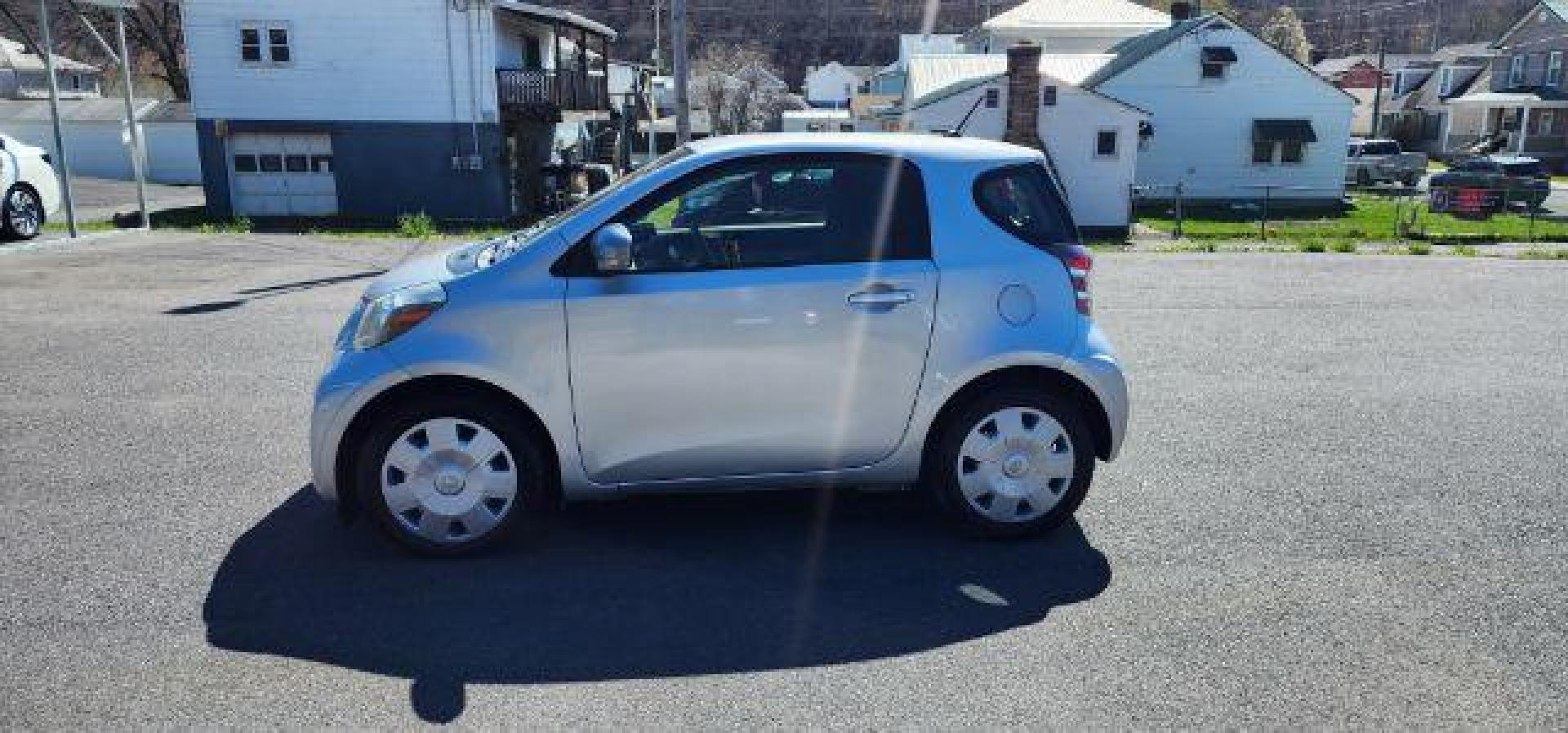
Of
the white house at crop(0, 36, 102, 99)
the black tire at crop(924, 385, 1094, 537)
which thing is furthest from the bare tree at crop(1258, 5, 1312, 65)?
the black tire at crop(924, 385, 1094, 537)

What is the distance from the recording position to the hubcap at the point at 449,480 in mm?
4387

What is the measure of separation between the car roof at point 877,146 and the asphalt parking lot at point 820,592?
1.68 m

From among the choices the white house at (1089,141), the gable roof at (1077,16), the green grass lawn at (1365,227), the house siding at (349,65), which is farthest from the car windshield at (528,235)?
the gable roof at (1077,16)

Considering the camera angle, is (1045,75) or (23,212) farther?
(1045,75)

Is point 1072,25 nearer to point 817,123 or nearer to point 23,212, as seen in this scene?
point 817,123

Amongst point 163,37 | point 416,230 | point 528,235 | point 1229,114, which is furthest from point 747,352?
point 163,37

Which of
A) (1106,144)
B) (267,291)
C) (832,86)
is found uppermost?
(832,86)

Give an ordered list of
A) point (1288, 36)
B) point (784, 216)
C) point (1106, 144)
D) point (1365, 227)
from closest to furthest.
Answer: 1. point (784, 216)
2. point (1365, 227)
3. point (1106, 144)
4. point (1288, 36)

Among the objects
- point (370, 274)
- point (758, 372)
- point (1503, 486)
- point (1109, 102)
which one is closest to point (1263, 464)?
point (1503, 486)

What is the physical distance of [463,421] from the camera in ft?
14.4

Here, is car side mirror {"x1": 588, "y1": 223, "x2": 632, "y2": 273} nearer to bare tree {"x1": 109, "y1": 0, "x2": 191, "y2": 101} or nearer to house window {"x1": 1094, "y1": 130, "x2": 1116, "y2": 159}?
house window {"x1": 1094, "y1": 130, "x2": 1116, "y2": 159}

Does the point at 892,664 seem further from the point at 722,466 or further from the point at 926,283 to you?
the point at 926,283

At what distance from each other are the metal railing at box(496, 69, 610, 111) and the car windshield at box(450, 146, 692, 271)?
82.5ft

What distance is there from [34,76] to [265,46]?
43759 mm
